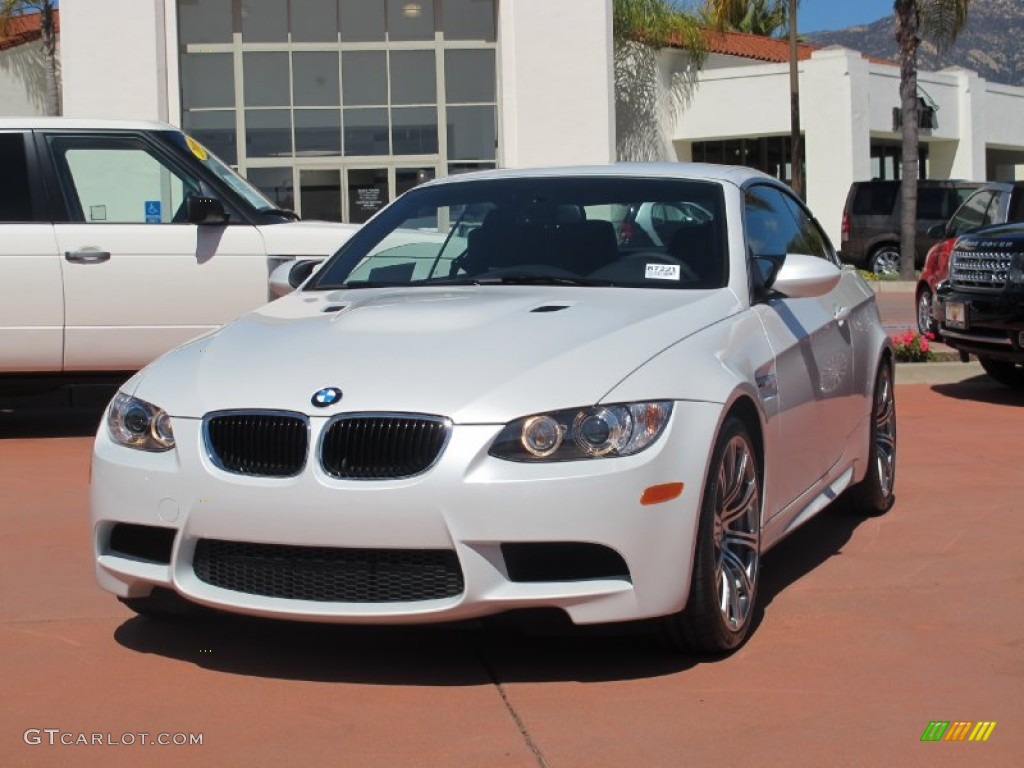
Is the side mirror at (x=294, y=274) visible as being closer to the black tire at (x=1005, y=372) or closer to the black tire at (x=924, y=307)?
the black tire at (x=1005, y=372)

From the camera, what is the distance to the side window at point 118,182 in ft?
31.9

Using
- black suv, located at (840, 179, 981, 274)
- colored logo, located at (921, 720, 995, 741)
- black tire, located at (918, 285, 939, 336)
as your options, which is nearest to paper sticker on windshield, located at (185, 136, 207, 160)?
black tire, located at (918, 285, 939, 336)

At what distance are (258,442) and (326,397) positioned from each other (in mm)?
229

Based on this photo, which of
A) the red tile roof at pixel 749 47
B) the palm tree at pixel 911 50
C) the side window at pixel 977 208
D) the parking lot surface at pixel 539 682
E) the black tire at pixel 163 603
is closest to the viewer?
the parking lot surface at pixel 539 682

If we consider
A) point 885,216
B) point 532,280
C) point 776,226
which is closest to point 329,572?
point 532,280

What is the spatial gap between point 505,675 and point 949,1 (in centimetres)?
2547

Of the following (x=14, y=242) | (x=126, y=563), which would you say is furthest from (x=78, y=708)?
(x=14, y=242)

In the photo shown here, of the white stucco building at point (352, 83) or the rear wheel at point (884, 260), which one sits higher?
the white stucco building at point (352, 83)

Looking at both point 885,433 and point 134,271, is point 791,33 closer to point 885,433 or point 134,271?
point 134,271

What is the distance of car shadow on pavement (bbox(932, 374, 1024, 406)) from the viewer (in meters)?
11.3

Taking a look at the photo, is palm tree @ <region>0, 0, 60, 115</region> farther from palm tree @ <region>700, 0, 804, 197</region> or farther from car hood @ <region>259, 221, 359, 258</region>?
car hood @ <region>259, 221, 359, 258</region>

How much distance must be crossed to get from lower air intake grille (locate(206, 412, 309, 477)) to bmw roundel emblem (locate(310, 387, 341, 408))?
6cm

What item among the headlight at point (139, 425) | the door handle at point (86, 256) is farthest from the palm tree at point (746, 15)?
the headlight at point (139, 425)

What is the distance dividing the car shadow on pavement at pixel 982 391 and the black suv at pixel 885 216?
675 inches
